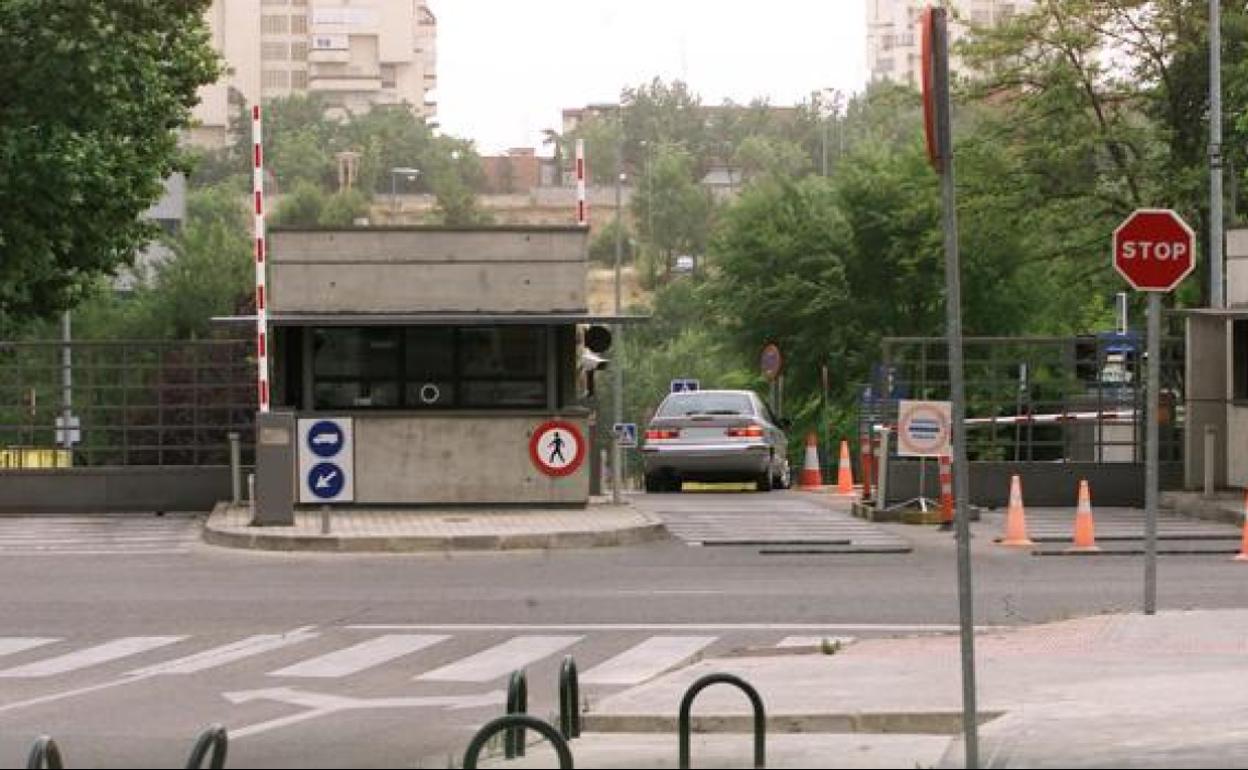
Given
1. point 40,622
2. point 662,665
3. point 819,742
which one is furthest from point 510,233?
point 819,742

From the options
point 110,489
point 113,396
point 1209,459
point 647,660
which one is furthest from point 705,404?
point 647,660

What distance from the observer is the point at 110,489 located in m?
30.5

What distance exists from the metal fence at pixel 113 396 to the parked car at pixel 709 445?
7170 millimetres

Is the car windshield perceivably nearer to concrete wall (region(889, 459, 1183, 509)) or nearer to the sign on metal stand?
concrete wall (region(889, 459, 1183, 509))

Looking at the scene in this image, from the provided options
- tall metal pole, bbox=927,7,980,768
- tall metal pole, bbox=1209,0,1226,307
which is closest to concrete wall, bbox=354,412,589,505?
tall metal pole, bbox=1209,0,1226,307

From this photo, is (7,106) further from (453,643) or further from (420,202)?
(420,202)

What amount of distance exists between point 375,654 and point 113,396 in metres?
15.7

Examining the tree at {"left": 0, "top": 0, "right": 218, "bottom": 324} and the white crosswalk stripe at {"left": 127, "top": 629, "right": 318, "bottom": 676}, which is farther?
the tree at {"left": 0, "top": 0, "right": 218, "bottom": 324}

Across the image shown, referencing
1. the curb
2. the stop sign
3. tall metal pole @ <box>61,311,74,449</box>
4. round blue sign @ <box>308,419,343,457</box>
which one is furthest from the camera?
tall metal pole @ <box>61,311,74,449</box>

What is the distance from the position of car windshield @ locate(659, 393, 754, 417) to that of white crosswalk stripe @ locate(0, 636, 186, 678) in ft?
66.2

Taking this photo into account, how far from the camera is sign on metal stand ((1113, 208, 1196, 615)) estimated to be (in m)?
17.2

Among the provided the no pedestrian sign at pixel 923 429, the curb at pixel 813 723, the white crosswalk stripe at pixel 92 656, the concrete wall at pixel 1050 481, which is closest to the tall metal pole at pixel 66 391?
the concrete wall at pixel 1050 481

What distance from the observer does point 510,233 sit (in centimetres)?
2820

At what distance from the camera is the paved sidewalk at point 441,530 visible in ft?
81.2
